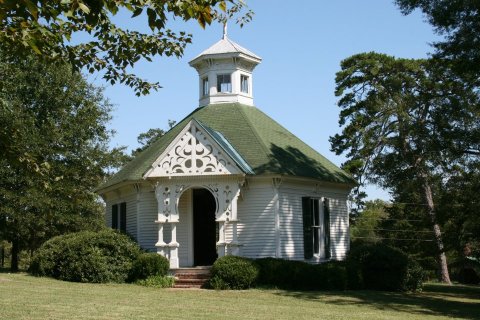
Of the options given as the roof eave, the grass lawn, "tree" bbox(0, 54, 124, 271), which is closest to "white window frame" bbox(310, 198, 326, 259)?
the grass lawn

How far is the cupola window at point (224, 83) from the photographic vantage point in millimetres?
28906

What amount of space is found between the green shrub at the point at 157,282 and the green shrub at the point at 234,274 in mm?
1582

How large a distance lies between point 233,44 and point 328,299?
1503 cm

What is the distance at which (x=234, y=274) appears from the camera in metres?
20.5

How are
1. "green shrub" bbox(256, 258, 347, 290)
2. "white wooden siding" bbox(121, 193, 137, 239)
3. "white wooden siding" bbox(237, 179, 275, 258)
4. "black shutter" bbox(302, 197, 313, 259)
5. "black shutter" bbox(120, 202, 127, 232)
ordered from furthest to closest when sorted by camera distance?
"black shutter" bbox(120, 202, 127, 232), "white wooden siding" bbox(121, 193, 137, 239), "black shutter" bbox(302, 197, 313, 259), "white wooden siding" bbox(237, 179, 275, 258), "green shrub" bbox(256, 258, 347, 290)

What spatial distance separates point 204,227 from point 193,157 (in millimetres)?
5550

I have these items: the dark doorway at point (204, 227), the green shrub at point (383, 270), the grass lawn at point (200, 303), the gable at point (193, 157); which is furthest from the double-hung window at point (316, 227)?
the dark doorway at point (204, 227)

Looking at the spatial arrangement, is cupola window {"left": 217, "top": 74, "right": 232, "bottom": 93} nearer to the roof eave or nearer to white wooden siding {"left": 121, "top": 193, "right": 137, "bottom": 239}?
the roof eave

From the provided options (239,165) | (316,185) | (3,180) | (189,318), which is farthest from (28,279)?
(3,180)

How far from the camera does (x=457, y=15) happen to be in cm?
1947

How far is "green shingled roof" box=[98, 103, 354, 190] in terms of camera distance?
79.3 feet

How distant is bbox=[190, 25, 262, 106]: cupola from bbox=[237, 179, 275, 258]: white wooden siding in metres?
6.78

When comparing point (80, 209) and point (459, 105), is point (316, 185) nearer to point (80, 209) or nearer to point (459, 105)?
point (459, 105)

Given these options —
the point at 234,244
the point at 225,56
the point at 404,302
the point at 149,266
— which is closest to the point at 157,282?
the point at 149,266
